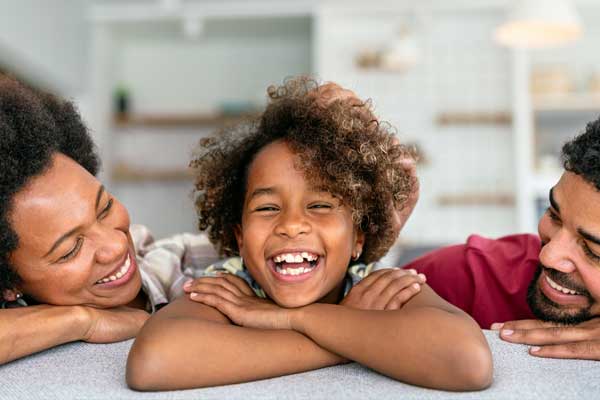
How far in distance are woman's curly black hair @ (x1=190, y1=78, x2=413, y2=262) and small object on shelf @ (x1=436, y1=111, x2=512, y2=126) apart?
391cm

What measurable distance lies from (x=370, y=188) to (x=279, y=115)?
0.28 metres

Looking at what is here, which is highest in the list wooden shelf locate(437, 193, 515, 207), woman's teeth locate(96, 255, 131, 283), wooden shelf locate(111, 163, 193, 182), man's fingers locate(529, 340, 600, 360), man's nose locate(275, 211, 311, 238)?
man's nose locate(275, 211, 311, 238)

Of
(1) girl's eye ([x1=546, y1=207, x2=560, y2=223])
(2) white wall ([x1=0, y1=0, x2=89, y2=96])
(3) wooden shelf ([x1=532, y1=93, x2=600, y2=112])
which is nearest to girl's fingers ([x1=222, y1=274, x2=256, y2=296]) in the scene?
(1) girl's eye ([x1=546, y1=207, x2=560, y2=223])

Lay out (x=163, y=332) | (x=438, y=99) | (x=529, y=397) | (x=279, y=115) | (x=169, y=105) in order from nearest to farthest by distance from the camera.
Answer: (x=529, y=397)
(x=163, y=332)
(x=279, y=115)
(x=438, y=99)
(x=169, y=105)

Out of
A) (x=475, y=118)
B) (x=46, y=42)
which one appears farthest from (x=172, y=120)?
(x=475, y=118)

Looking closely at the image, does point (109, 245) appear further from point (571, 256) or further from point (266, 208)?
point (571, 256)

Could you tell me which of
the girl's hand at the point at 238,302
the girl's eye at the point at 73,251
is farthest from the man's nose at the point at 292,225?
the girl's eye at the point at 73,251

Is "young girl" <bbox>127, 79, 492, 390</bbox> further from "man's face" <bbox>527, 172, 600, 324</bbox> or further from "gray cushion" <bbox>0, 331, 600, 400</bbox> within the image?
"man's face" <bbox>527, 172, 600, 324</bbox>

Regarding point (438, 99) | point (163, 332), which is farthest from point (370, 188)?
point (438, 99)

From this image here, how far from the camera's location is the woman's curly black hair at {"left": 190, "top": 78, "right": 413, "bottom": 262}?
138 centimetres

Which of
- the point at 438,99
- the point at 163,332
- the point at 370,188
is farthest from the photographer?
the point at 438,99

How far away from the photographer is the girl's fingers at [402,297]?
4.07ft

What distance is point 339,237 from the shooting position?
133cm

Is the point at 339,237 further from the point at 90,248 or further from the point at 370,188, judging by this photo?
the point at 90,248
